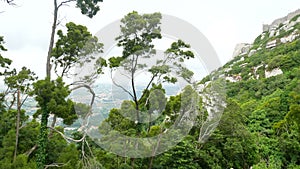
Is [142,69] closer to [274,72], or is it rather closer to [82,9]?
[82,9]

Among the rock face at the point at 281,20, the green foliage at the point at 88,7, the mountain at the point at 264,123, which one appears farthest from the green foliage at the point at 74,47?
the rock face at the point at 281,20

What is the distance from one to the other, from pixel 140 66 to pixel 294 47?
24833 mm

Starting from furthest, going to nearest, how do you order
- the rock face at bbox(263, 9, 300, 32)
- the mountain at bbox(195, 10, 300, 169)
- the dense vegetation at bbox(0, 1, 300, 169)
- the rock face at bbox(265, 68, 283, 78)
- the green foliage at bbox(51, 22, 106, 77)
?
1. the rock face at bbox(263, 9, 300, 32)
2. the rock face at bbox(265, 68, 283, 78)
3. the mountain at bbox(195, 10, 300, 169)
4. the green foliage at bbox(51, 22, 106, 77)
5. the dense vegetation at bbox(0, 1, 300, 169)

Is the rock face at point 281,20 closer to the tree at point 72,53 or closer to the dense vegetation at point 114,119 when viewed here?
the dense vegetation at point 114,119

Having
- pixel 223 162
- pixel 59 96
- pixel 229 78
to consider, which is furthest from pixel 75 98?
pixel 229 78

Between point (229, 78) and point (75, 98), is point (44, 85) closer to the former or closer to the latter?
point (75, 98)

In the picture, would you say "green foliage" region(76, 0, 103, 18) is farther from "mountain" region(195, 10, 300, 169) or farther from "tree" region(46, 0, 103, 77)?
"mountain" region(195, 10, 300, 169)

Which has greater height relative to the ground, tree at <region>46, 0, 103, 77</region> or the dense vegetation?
tree at <region>46, 0, 103, 77</region>

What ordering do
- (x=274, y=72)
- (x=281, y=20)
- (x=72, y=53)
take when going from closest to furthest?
(x=72, y=53), (x=274, y=72), (x=281, y=20)

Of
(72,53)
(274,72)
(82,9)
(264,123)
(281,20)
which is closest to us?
(82,9)

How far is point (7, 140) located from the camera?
7.42m

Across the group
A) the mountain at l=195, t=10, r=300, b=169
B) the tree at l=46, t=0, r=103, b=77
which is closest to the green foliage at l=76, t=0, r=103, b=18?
the tree at l=46, t=0, r=103, b=77

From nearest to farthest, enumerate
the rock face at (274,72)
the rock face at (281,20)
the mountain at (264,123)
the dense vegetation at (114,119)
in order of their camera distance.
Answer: the dense vegetation at (114,119) → the mountain at (264,123) → the rock face at (274,72) → the rock face at (281,20)

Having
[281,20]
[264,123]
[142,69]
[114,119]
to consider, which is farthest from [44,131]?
[281,20]
